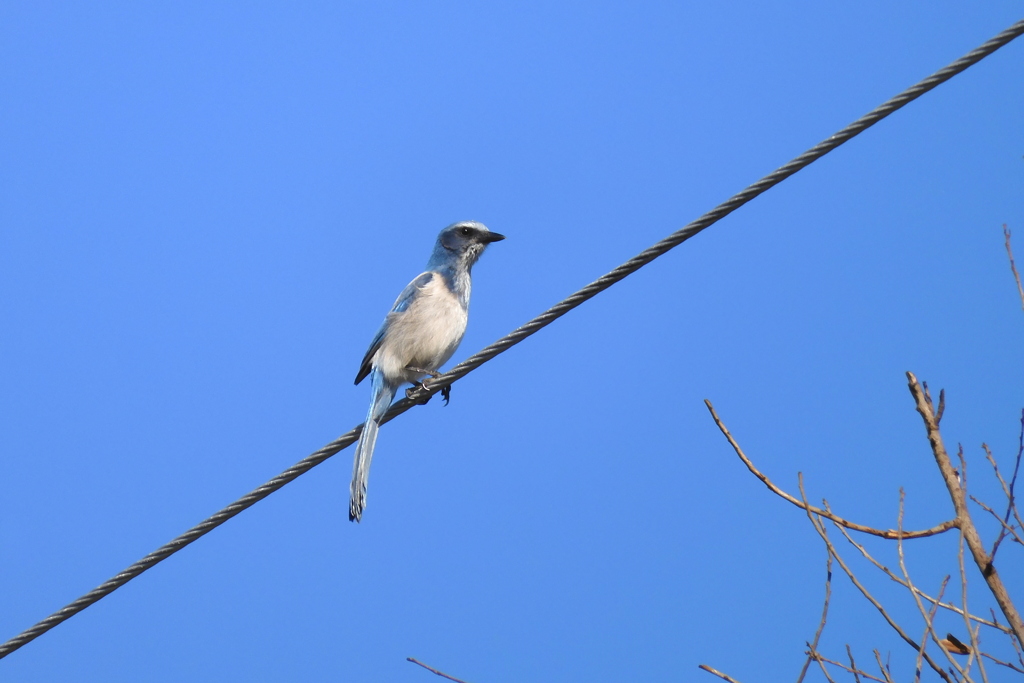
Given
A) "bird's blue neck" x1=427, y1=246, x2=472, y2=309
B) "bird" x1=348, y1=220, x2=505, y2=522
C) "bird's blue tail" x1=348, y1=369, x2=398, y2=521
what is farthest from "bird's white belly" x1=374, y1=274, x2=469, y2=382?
"bird's blue tail" x1=348, y1=369, x2=398, y2=521

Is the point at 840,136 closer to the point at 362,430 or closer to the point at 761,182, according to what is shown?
the point at 761,182

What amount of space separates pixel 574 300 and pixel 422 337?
7.62 feet

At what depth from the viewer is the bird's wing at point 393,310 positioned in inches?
251

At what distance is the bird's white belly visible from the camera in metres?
6.10

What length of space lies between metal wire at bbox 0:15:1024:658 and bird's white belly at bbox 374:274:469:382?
165 centimetres

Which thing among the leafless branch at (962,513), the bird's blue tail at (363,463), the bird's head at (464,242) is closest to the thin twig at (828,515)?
the leafless branch at (962,513)

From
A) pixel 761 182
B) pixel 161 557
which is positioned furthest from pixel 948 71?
pixel 161 557

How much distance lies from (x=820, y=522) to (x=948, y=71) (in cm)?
182

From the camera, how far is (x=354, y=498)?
5.25 metres

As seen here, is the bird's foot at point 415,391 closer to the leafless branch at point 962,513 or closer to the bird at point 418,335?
the bird at point 418,335

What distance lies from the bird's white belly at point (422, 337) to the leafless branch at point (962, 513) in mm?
3658

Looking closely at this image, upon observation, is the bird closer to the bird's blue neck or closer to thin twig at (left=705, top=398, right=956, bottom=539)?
the bird's blue neck

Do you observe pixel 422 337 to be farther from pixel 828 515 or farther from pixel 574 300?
pixel 828 515

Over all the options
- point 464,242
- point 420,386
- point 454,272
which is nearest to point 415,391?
point 420,386
